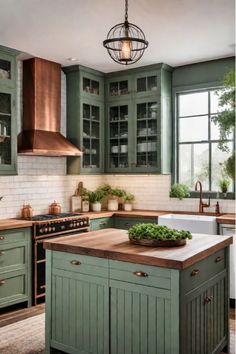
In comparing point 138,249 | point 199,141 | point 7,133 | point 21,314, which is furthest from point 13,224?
point 199,141

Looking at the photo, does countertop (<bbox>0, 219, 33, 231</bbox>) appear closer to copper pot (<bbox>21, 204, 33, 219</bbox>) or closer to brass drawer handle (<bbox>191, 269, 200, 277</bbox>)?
copper pot (<bbox>21, 204, 33, 219</bbox>)

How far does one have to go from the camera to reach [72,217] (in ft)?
18.1

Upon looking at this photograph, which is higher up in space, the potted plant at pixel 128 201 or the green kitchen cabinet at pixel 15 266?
the potted plant at pixel 128 201

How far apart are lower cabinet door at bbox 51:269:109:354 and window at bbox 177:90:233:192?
320cm

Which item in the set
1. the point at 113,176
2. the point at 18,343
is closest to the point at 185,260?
the point at 18,343

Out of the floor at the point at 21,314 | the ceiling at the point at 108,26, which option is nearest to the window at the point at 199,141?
the ceiling at the point at 108,26

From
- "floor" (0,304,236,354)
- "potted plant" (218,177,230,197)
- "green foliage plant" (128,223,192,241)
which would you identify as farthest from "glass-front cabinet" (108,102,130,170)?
"green foliage plant" (128,223,192,241)

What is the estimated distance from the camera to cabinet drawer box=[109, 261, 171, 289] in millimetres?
2850

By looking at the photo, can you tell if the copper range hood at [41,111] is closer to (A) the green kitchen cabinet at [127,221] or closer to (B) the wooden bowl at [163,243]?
(A) the green kitchen cabinet at [127,221]

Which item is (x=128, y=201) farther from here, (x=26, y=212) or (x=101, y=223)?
(x=26, y=212)

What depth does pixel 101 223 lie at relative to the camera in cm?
598

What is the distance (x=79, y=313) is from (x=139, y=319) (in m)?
0.56

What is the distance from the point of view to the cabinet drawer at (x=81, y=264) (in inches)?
125

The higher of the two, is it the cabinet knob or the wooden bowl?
the wooden bowl
